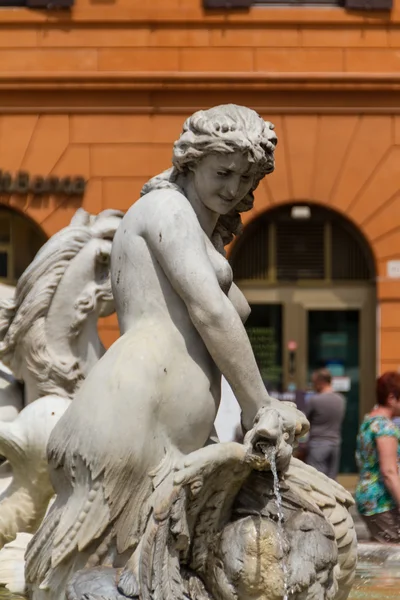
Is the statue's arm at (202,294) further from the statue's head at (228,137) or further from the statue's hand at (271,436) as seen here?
the statue's head at (228,137)

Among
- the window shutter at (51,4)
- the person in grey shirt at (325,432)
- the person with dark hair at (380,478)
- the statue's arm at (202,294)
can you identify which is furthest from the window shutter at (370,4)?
the statue's arm at (202,294)

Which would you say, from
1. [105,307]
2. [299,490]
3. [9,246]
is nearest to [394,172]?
[9,246]

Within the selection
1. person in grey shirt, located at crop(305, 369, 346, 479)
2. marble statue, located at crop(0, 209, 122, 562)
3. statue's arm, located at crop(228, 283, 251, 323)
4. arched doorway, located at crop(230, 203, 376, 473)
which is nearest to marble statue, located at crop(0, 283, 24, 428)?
marble statue, located at crop(0, 209, 122, 562)

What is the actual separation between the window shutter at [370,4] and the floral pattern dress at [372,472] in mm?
13230

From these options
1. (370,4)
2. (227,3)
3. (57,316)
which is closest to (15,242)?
(227,3)

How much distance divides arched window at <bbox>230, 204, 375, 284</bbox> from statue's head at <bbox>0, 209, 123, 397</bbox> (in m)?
15.1

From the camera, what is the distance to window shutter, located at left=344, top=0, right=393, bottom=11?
2270cm

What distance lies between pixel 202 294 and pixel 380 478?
509 centimetres

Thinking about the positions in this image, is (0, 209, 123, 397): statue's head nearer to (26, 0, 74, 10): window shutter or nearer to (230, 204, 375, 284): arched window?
(230, 204, 375, 284): arched window

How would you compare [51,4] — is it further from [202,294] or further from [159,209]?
[202,294]

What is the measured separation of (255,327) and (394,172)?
2512mm

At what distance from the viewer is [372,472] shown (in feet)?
33.1

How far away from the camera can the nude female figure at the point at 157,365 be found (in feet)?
16.3

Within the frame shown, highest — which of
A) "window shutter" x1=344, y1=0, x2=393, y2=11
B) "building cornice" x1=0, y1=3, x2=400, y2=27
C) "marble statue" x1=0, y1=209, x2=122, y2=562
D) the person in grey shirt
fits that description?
"window shutter" x1=344, y1=0, x2=393, y2=11
